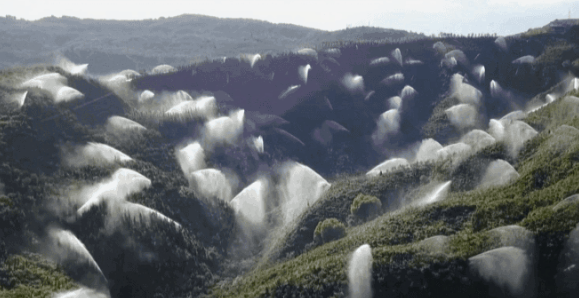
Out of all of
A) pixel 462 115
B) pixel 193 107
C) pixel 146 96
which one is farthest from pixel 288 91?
pixel 462 115

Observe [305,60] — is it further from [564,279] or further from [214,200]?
[564,279]

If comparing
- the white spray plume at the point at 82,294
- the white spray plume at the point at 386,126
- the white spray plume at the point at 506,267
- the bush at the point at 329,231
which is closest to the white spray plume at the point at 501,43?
the white spray plume at the point at 386,126

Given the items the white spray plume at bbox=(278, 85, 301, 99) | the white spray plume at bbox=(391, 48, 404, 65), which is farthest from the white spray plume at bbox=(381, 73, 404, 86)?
the white spray plume at bbox=(278, 85, 301, 99)

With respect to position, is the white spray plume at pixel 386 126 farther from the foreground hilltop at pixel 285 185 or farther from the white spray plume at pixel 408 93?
the white spray plume at pixel 408 93

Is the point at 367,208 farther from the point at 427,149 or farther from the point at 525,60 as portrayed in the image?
the point at 525,60

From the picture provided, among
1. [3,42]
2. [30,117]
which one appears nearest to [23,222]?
[30,117]
